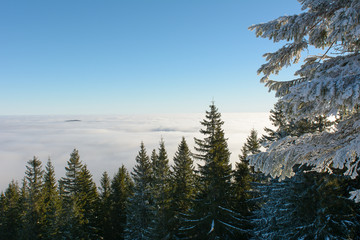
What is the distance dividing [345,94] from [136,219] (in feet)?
79.4

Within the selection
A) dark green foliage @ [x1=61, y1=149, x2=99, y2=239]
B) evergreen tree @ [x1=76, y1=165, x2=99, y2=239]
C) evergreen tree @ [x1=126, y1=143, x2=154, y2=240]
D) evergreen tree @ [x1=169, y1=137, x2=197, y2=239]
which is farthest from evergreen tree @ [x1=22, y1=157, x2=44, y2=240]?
evergreen tree @ [x1=169, y1=137, x2=197, y2=239]

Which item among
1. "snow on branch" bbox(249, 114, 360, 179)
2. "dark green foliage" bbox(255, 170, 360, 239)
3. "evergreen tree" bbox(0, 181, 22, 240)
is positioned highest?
"snow on branch" bbox(249, 114, 360, 179)

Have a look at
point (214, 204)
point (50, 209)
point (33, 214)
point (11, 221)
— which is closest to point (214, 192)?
point (214, 204)

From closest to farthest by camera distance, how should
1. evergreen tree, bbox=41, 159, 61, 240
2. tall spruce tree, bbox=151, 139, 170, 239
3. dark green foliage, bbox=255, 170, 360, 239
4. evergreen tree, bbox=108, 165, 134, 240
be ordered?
1. dark green foliage, bbox=255, 170, 360, 239
2. tall spruce tree, bbox=151, 139, 170, 239
3. evergreen tree, bbox=41, 159, 61, 240
4. evergreen tree, bbox=108, 165, 134, 240

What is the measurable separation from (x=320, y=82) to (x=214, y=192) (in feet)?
45.2

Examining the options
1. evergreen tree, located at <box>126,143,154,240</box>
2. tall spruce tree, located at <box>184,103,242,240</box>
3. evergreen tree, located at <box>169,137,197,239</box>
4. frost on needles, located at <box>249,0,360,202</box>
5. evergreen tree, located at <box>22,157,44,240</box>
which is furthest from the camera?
evergreen tree, located at <box>22,157,44,240</box>

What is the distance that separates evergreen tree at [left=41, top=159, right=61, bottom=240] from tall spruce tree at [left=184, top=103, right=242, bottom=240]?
15646 mm

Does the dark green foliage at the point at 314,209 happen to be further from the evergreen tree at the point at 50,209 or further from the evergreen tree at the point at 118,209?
the evergreen tree at the point at 118,209

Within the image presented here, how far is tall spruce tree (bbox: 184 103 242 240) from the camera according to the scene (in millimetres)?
15320

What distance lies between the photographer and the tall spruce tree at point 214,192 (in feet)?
50.3

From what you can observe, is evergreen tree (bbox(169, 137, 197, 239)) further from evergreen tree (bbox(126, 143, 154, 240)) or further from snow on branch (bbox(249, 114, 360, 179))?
→ snow on branch (bbox(249, 114, 360, 179))

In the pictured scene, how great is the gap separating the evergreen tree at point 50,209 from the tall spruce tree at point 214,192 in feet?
51.3

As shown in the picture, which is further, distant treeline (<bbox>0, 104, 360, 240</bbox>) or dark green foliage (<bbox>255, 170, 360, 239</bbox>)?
distant treeline (<bbox>0, 104, 360, 240</bbox>)

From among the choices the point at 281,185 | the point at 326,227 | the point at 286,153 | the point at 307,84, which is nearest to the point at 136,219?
the point at 281,185
